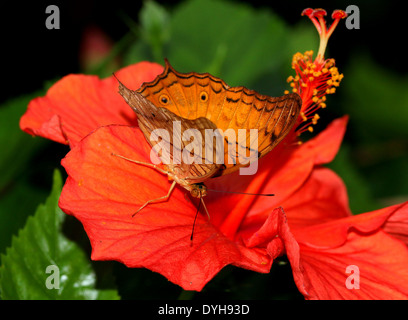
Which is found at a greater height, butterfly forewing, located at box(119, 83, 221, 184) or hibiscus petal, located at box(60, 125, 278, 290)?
butterfly forewing, located at box(119, 83, 221, 184)

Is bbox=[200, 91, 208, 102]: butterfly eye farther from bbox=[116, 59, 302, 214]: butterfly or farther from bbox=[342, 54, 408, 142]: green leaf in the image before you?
bbox=[342, 54, 408, 142]: green leaf

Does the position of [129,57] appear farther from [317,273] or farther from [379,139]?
[379,139]

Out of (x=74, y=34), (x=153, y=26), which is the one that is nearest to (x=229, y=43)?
(x=153, y=26)

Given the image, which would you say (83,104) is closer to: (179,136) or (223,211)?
(179,136)

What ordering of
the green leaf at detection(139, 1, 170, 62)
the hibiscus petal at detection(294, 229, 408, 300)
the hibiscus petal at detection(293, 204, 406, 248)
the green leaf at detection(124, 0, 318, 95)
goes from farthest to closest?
the green leaf at detection(124, 0, 318, 95) < the green leaf at detection(139, 1, 170, 62) < the hibiscus petal at detection(293, 204, 406, 248) < the hibiscus petal at detection(294, 229, 408, 300)

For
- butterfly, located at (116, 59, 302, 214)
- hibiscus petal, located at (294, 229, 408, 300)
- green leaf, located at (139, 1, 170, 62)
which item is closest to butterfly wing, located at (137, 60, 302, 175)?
butterfly, located at (116, 59, 302, 214)
